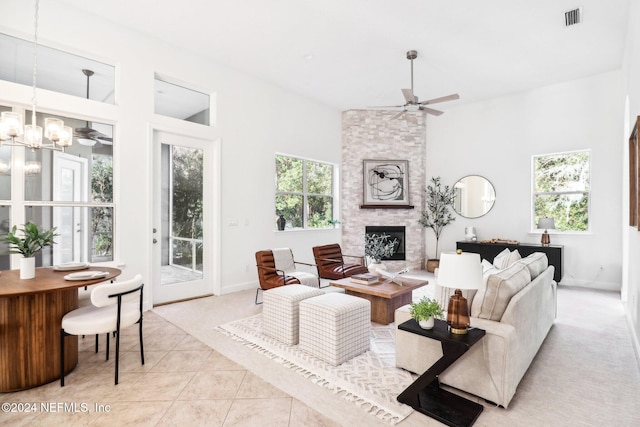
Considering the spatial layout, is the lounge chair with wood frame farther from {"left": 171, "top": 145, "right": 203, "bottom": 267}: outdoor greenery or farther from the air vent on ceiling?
the air vent on ceiling

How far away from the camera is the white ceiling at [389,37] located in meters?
3.79

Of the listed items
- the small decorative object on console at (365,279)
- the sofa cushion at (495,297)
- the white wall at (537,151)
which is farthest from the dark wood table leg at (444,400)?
the white wall at (537,151)

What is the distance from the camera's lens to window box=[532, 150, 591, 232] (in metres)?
5.79

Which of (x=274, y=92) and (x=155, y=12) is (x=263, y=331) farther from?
(x=274, y=92)

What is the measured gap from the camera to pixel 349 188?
726 cm

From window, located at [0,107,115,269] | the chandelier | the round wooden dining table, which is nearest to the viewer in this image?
the round wooden dining table

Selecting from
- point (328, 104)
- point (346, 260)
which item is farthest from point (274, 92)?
point (346, 260)

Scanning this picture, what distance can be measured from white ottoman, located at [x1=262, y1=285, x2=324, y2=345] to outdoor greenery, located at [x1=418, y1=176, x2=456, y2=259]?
4.71 m

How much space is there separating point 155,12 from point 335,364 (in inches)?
167

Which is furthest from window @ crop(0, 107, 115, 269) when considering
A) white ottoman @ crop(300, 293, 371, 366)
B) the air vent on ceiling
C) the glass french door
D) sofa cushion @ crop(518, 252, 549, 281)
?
the air vent on ceiling

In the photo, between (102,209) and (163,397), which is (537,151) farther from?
(102,209)

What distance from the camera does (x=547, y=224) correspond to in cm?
581

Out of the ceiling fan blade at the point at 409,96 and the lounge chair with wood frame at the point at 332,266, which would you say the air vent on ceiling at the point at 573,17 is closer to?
the ceiling fan blade at the point at 409,96

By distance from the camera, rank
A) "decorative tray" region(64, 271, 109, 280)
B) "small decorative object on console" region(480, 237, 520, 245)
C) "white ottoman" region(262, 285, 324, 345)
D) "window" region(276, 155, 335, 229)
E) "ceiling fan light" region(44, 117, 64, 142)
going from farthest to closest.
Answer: "window" region(276, 155, 335, 229) < "small decorative object on console" region(480, 237, 520, 245) < "white ottoman" region(262, 285, 324, 345) < "ceiling fan light" region(44, 117, 64, 142) < "decorative tray" region(64, 271, 109, 280)
